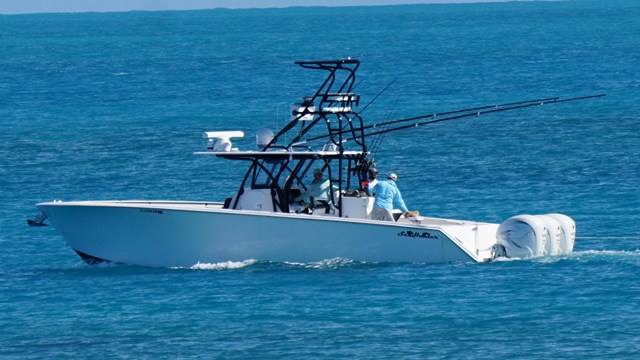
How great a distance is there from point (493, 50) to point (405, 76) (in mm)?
35613

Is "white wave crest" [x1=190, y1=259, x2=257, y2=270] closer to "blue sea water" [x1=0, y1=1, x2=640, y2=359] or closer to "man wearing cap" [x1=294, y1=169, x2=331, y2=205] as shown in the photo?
"blue sea water" [x1=0, y1=1, x2=640, y2=359]

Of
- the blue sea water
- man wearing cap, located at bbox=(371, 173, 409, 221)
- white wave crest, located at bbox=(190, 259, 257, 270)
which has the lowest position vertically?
the blue sea water

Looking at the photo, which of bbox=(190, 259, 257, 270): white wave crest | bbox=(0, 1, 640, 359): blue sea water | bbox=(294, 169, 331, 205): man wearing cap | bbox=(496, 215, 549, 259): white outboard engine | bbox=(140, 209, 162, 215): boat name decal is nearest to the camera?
bbox=(0, 1, 640, 359): blue sea water

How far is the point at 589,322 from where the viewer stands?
26.6 m

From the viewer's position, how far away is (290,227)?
2975 centimetres

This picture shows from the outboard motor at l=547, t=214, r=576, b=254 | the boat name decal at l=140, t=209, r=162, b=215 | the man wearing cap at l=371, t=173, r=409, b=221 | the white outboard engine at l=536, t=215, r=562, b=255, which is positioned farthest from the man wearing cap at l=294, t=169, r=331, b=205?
the outboard motor at l=547, t=214, r=576, b=254

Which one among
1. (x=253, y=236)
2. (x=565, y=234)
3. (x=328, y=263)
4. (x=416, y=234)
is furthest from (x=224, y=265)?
(x=565, y=234)

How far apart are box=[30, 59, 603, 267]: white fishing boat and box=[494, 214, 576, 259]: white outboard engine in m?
0.02

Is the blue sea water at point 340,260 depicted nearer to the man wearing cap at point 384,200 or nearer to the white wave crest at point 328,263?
the white wave crest at point 328,263

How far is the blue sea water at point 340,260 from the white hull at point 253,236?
28 centimetres

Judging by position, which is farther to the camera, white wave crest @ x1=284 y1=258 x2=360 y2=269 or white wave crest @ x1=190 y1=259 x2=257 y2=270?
white wave crest @ x1=190 y1=259 x2=257 y2=270

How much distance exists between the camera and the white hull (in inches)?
1166

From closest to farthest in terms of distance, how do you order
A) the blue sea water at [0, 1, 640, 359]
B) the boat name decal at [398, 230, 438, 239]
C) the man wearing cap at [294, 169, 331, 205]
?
1. the blue sea water at [0, 1, 640, 359]
2. the boat name decal at [398, 230, 438, 239]
3. the man wearing cap at [294, 169, 331, 205]

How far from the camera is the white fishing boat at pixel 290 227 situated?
2967 centimetres
